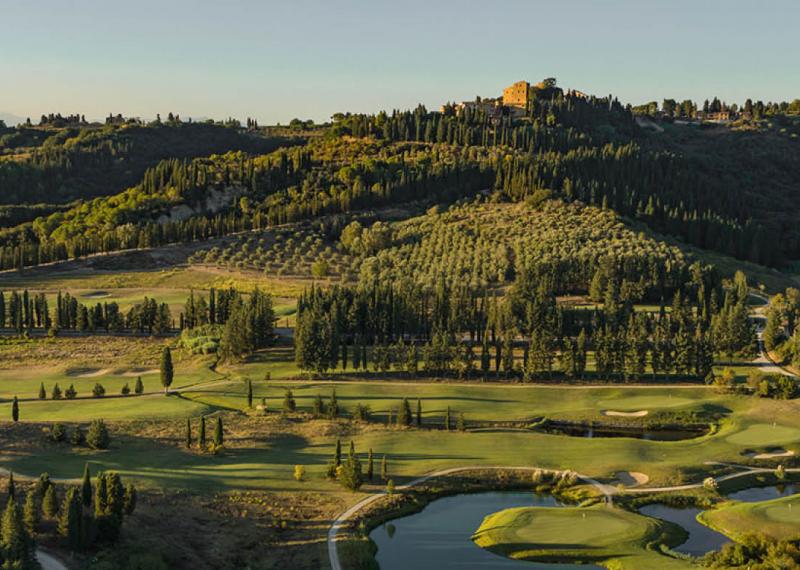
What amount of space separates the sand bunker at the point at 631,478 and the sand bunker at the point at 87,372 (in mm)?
58504

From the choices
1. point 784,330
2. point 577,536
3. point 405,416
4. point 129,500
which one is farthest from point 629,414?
point 129,500

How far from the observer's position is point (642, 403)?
84500 mm

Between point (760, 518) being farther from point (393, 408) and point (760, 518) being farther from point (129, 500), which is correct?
point (129, 500)

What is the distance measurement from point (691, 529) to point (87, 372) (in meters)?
68.1

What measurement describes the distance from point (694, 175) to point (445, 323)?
11440 centimetres

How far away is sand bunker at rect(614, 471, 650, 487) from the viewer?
209 feet

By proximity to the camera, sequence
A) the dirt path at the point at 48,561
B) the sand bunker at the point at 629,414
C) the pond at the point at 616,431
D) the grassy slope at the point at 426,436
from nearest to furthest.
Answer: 1. the dirt path at the point at 48,561
2. the grassy slope at the point at 426,436
3. the pond at the point at 616,431
4. the sand bunker at the point at 629,414

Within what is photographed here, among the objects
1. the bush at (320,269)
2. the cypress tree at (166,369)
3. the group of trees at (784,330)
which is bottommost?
the cypress tree at (166,369)

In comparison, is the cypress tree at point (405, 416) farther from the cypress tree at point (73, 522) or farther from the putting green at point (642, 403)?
the cypress tree at point (73, 522)

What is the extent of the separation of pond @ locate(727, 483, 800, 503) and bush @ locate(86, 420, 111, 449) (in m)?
47.5

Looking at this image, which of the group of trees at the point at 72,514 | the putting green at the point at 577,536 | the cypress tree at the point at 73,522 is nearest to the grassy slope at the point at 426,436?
the group of trees at the point at 72,514

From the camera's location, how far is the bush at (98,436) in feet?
209

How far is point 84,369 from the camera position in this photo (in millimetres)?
95875

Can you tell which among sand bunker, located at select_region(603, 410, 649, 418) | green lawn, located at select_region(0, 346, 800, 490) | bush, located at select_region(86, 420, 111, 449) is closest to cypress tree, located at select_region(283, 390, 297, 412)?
green lawn, located at select_region(0, 346, 800, 490)
